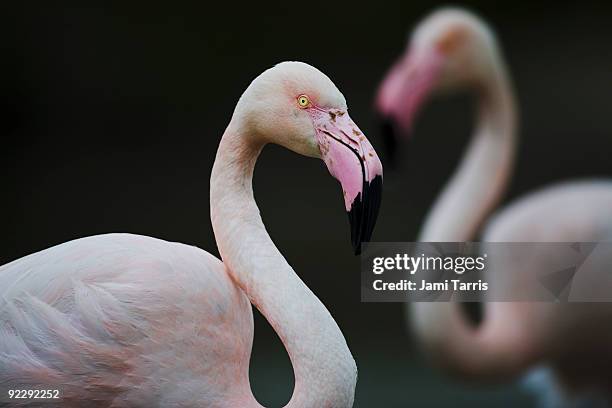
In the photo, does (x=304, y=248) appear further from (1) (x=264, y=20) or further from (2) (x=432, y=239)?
(1) (x=264, y=20)

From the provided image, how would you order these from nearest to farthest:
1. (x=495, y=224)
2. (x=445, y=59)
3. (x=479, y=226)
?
(x=479, y=226), (x=445, y=59), (x=495, y=224)

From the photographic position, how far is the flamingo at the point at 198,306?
188cm

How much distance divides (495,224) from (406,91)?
63 cm

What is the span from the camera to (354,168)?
1.82 meters

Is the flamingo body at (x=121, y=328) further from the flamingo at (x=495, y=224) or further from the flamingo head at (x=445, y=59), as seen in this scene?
the flamingo head at (x=445, y=59)

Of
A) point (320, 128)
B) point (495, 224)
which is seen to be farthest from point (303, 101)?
point (495, 224)

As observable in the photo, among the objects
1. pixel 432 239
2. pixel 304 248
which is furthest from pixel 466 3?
pixel 432 239

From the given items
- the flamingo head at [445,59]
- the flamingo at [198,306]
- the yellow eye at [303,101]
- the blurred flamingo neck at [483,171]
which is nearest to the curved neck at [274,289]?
the flamingo at [198,306]

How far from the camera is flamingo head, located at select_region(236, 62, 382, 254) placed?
181 centimetres

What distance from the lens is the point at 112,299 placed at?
1903mm

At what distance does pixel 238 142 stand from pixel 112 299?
1.13ft

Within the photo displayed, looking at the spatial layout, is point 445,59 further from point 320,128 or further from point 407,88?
point 320,128

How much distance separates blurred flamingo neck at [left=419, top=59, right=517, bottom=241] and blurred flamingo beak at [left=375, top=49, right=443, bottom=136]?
0.18 m

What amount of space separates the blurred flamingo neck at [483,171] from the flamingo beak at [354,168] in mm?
1684
